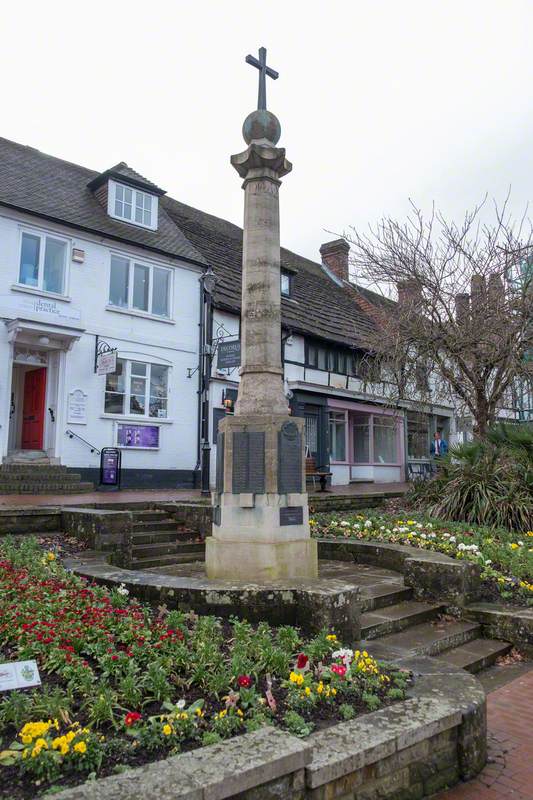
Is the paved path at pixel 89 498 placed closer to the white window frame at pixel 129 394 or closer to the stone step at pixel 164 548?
the stone step at pixel 164 548

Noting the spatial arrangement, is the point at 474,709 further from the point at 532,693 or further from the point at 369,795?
the point at 532,693

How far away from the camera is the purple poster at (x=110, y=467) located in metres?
15.5

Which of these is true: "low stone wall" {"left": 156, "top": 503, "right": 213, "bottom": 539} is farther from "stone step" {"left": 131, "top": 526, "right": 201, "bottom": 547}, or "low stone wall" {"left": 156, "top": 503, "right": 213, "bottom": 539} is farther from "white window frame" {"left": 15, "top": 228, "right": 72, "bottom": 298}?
"white window frame" {"left": 15, "top": 228, "right": 72, "bottom": 298}

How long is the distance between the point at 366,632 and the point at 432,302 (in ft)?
30.8

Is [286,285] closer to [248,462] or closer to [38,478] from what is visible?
[38,478]

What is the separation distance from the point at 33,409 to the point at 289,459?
37.7ft

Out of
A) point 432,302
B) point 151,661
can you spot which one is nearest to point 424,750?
point 151,661

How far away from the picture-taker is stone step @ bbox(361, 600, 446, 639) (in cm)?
563

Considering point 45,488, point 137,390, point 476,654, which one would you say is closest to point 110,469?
point 45,488

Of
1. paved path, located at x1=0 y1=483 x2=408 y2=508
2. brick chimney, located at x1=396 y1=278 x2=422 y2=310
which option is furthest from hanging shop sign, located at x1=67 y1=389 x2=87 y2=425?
brick chimney, located at x1=396 y1=278 x2=422 y2=310

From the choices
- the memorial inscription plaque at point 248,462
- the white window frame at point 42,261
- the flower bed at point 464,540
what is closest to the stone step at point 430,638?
the flower bed at point 464,540

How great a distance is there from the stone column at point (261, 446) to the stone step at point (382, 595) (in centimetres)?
70

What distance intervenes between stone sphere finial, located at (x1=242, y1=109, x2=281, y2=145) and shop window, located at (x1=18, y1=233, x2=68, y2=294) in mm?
9844

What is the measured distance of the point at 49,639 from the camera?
12.0 ft
